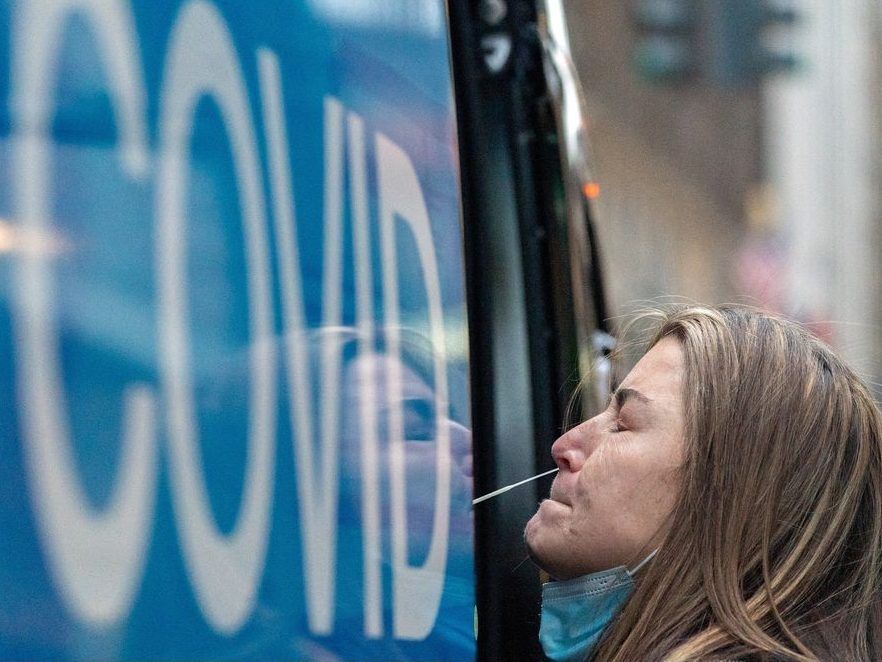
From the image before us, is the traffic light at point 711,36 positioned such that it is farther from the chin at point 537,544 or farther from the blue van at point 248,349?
the chin at point 537,544

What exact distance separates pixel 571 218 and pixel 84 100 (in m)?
1.35

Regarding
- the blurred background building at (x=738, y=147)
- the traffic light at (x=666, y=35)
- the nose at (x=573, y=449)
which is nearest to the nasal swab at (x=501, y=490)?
the nose at (x=573, y=449)

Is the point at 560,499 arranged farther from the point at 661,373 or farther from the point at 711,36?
the point at 711,36

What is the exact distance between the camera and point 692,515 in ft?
4.90

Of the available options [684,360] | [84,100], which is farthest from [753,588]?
[84,100]

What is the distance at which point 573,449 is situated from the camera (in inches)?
64.2

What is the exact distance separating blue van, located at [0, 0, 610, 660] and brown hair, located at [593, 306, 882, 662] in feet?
0.98

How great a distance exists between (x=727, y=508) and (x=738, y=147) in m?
25.6

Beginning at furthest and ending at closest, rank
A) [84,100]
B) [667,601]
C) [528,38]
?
[528,38] → [667,601] → [84,100]

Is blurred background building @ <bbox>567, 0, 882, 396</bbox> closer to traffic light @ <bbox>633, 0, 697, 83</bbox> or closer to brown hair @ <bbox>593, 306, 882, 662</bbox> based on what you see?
traffic light @ <bbox>633, 0, 697, 83</bbox>

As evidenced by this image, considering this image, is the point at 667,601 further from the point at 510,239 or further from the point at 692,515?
the point at 510,239

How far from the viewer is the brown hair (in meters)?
1.45

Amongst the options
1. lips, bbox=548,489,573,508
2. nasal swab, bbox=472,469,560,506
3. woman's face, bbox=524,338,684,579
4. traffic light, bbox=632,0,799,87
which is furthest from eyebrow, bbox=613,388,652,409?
traffic light, bbox=632,0,799,87

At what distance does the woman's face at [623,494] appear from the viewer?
60.0 inches
